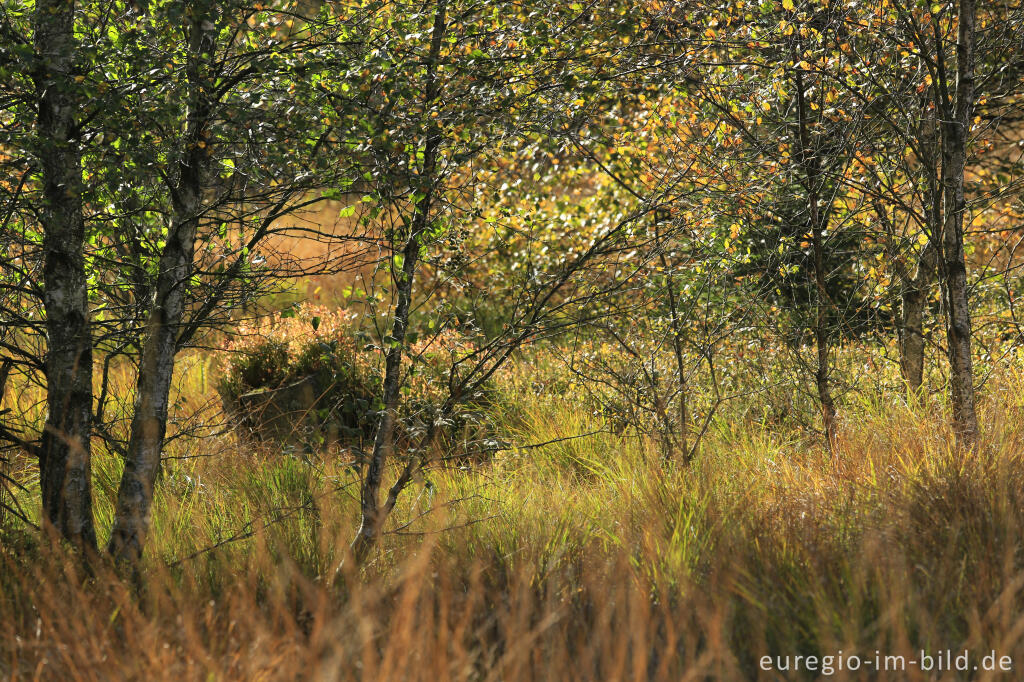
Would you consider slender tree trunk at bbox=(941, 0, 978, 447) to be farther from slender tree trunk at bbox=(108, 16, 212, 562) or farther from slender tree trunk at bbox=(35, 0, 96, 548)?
slender tree trunk at bbox=(35, 0, 96, 548)

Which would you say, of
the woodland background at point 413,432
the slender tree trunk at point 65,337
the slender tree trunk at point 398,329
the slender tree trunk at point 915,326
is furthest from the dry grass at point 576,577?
the slender tree trunk at point 915,326

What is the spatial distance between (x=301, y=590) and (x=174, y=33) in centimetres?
251

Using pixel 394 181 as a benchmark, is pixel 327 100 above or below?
above

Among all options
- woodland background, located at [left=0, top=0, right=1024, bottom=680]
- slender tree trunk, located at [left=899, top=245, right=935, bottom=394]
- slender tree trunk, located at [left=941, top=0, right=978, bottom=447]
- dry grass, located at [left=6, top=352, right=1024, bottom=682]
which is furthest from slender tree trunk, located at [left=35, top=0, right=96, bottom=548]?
slender tree trunk, located at [left=899, top=245, right=935, bottom=394]

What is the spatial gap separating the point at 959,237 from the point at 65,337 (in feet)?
14.8

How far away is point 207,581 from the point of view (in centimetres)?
374

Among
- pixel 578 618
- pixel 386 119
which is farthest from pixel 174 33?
pixel 578 618

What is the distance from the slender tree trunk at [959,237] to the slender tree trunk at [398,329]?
2660 mm

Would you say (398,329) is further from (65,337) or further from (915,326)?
(915,326)

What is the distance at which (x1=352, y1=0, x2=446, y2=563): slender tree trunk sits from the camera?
4.16 m

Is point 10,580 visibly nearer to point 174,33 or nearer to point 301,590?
point 301,590

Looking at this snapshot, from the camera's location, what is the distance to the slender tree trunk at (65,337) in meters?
3.79

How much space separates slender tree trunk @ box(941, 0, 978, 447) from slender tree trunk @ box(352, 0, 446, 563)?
8.73 feet

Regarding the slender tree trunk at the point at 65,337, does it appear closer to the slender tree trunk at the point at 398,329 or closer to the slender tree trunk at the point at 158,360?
the slender tree trunk at the point at 158,360
